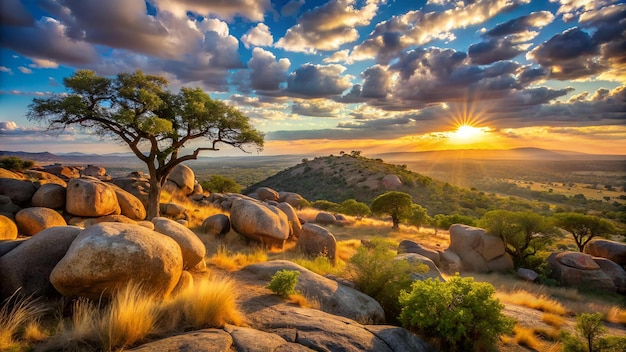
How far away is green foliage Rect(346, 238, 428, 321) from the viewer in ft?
30.7

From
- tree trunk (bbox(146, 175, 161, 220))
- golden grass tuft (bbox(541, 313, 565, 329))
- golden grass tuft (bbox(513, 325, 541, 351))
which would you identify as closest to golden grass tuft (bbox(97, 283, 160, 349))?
golden grass tuft (bbox(513, 325, 541, 351))

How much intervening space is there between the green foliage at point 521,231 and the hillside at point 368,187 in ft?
93.2

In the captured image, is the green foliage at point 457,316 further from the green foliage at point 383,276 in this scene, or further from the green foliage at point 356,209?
the green foliage at point 356,209

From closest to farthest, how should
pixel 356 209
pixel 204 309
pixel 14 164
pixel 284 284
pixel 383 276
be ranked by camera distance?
1. pixel 204 309
2. pixel 284 284
3. pixel 383 276
4. pixel 14 164
5. pixel 356 209

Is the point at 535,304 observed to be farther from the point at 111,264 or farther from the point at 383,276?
the point at 111,264

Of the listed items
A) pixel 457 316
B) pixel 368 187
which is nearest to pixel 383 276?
pixel 457 316

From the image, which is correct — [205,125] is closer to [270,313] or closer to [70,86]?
[70,86]

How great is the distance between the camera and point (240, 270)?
11367 millimetres

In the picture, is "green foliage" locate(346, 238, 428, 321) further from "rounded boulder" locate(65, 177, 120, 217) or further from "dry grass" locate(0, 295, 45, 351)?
"rounded boulder" locate(65, 177, 120, 217)

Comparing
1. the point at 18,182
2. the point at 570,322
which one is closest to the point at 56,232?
the point at 18,182

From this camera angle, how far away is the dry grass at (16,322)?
4.52 meters

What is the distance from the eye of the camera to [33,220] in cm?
1197

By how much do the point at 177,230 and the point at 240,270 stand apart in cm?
314

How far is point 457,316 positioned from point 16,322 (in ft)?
28.1
